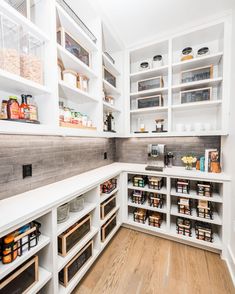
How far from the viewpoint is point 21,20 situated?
979 mm

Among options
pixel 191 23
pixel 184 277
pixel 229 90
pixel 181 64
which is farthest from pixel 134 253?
pixel 191 23

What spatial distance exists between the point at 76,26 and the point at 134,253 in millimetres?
2473

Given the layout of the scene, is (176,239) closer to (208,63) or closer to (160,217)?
(160,217)

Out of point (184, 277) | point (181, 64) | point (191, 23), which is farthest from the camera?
point (181, 64)

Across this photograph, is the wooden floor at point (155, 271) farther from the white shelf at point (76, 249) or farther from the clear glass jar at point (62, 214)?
the clear glass jar at point (62, 214)

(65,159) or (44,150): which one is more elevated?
(44,150)

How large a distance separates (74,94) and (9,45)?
26.0 inches

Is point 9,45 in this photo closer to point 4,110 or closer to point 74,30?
point 4,110

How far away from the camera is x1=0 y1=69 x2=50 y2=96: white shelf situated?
3.04 feet

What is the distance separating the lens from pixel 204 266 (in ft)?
4.96

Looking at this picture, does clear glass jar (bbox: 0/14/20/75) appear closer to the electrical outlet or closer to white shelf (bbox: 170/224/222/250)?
the electrical outlet

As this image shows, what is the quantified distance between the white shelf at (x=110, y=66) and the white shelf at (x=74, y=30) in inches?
11.7

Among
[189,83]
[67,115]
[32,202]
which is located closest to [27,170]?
[32,202]

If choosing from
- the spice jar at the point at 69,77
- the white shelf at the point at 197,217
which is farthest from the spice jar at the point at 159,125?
the spice jar at the point at 69,77
